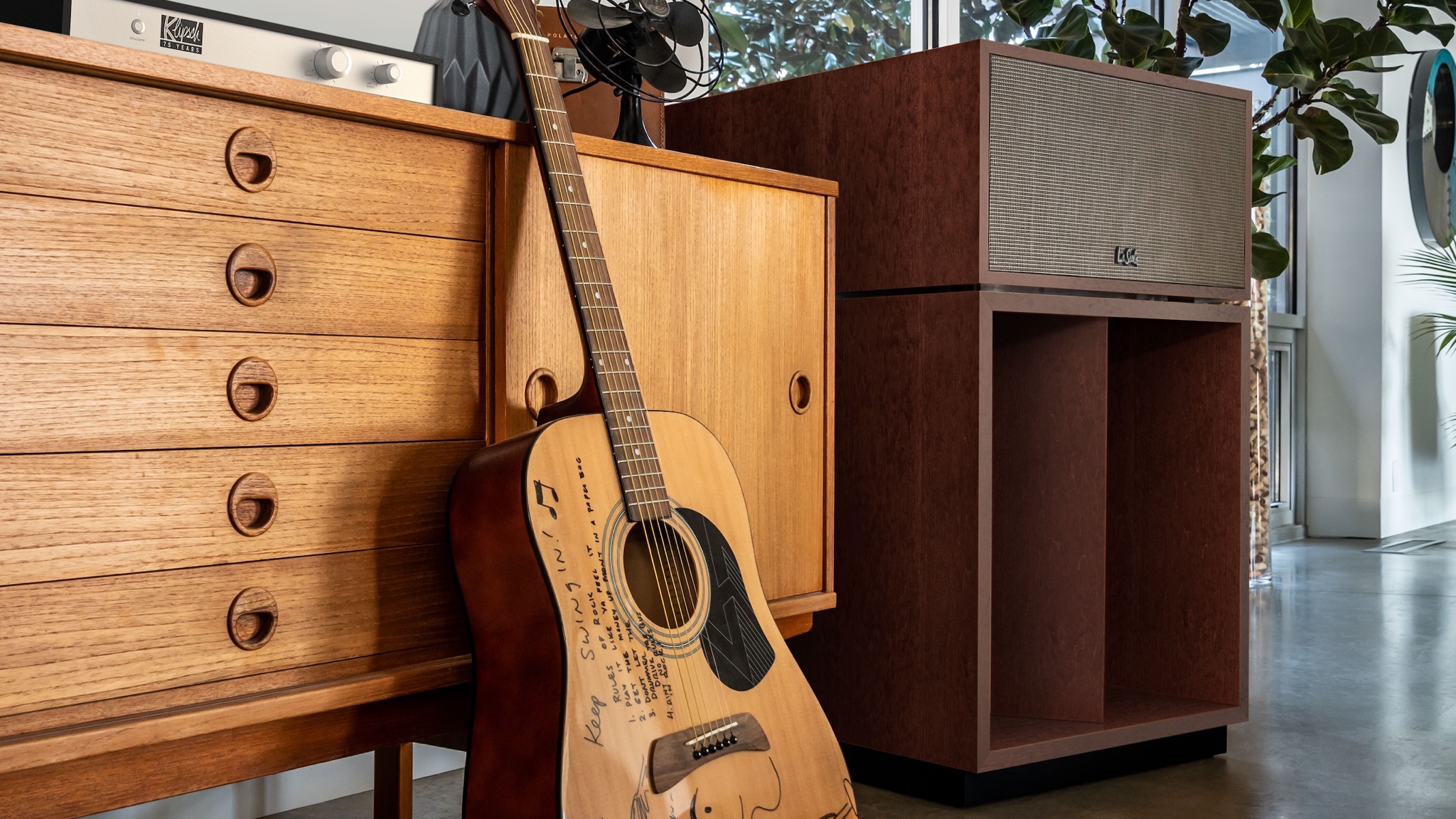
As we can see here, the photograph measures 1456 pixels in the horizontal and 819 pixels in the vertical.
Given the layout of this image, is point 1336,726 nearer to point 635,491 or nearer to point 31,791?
point 635,491

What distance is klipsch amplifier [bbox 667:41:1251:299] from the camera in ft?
5.45

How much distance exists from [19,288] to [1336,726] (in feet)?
6.85

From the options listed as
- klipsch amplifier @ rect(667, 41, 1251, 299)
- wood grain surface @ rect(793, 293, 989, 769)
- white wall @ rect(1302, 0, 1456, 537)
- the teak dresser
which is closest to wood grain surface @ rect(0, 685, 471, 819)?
the teak dresser

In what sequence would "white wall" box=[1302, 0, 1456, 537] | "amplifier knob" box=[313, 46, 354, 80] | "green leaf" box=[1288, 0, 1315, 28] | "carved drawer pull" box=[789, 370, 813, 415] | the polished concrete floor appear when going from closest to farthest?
1. "amplifier knob" box=[313, 46, 354, 80]
2. "carved drawer pull" box=[789, 370, 813, 415]
3. the polished concrete floor
4. "green leaf" box=[1288, 0, 1315, 28]
5. "white wall" box=[1302, 0, 1456, 537]

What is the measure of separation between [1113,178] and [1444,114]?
4.56 m

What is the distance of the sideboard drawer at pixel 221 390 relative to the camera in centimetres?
94

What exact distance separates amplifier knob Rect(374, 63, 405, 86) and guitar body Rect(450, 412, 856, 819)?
38 cm

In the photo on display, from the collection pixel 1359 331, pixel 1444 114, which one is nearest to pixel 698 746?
pixel 1359 331

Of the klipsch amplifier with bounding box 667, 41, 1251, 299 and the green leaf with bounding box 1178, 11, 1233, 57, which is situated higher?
the green leaf with bounding box 1178, 11, 1233, 57

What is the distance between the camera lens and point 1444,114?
5.37 meters

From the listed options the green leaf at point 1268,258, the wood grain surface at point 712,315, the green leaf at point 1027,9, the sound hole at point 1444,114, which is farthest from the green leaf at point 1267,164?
the sound hole at point 1444,114

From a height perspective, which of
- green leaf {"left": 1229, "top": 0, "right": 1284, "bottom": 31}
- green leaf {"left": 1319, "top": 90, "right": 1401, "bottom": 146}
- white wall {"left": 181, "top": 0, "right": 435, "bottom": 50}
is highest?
green leaf {"left": 1229, "top": 0, "right": 1284, "bottom": 31}

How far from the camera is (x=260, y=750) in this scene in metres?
1.11

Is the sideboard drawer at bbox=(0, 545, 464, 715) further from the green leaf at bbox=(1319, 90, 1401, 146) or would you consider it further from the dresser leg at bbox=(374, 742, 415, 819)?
the green leaf at bbox=(1319, 90, 1401, 146)
